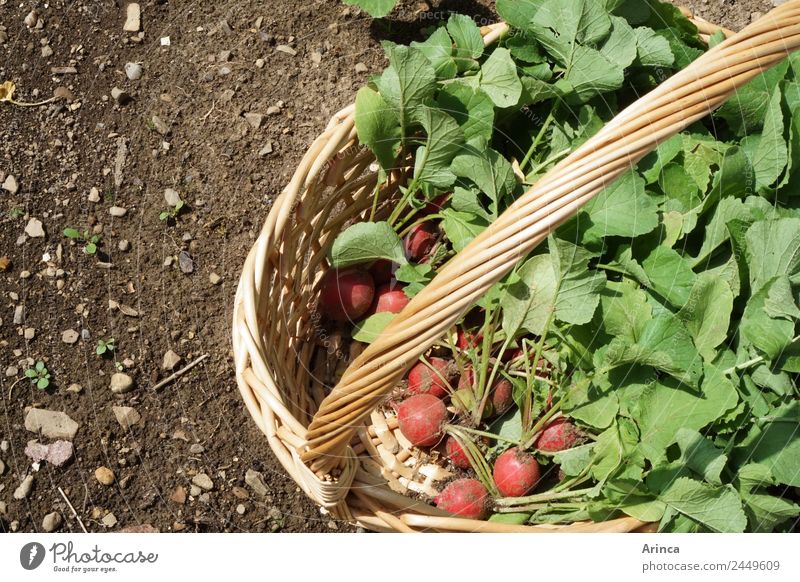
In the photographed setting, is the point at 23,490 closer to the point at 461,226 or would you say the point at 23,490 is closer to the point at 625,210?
the point at 461,226

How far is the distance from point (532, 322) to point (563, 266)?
0.45ft

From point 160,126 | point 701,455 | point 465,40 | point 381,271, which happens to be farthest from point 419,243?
point 160,126

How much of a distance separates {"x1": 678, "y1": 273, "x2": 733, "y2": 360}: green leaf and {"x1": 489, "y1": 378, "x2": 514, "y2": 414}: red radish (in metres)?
0.28

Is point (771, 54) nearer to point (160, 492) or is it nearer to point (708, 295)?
point (708, 295)

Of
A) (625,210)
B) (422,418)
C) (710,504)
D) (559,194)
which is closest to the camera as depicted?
(559,194)

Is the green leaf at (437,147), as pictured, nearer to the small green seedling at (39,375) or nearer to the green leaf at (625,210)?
the green leaf at (625,210)

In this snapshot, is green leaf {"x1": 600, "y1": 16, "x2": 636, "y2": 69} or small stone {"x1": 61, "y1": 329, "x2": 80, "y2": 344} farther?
small stone {"x1": 61, "y1": 329, "x2": 80, "y2": 344}

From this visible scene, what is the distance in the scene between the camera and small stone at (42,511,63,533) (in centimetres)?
135

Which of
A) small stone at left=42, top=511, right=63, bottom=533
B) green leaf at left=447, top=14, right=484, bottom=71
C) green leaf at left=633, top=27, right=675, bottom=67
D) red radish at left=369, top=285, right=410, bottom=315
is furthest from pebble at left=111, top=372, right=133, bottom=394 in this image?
green leaf at left=633, top=27, right=675, bottom=67

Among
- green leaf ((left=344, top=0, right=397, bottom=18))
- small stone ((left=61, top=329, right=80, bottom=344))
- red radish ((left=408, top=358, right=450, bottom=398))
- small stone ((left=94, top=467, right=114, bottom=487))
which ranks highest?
green leaf ((left=344, top=0, right=397, bottom=18))

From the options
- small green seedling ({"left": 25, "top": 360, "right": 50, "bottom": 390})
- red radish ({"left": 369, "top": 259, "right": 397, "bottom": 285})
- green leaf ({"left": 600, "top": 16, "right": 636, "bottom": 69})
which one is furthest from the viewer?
small green seedling ({"left": 25, "top": 360, "right": 50, "bottom": 390})

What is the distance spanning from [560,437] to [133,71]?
3.72 feet

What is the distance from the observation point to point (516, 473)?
1.14 meters

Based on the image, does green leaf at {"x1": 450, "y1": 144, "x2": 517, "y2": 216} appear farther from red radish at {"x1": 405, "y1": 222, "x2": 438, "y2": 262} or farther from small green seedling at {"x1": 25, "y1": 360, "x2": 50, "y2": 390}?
small green seedling at {"x1": 25, "y1": 360, "x2": 50, "y2": 390}
